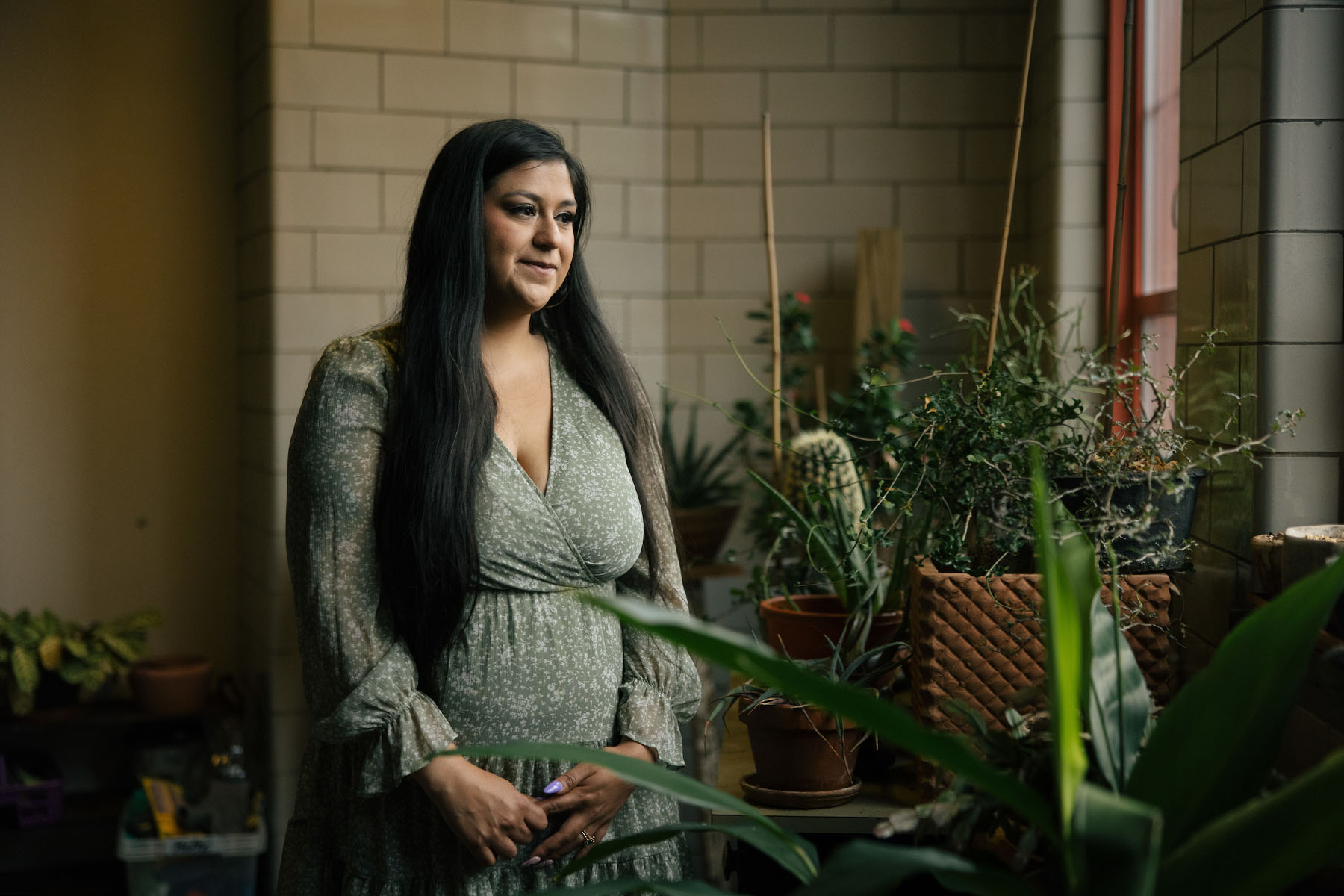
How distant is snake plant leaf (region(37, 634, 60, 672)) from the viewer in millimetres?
2822

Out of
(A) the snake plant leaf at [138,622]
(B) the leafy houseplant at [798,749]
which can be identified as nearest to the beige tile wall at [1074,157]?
(B) the leafy houseplant at [798,749]

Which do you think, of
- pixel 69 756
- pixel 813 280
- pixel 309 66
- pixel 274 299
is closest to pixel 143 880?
pixel 69 756

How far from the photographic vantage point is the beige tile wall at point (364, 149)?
2754 mm

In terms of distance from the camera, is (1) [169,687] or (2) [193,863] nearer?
(2) [193,863]

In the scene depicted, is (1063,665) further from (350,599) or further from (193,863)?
(193,863)

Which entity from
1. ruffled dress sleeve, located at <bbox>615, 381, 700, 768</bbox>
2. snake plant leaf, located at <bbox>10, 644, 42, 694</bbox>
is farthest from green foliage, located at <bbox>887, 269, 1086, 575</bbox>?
snake plant leaf, located at <bbox>10, 644, 42, 694</bbox>

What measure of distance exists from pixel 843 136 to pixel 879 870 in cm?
257

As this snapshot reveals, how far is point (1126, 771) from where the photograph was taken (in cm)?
77

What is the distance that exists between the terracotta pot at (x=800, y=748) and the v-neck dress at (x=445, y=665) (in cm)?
14

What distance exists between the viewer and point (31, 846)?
2793mm

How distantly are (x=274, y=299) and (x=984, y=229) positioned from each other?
1765 millimetres

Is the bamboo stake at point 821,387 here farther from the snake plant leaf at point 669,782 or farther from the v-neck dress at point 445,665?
the snake plant leaf at point 669,782

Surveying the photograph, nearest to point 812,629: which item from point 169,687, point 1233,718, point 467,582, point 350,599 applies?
point 467,582

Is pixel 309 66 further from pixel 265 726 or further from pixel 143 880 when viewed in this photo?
pixel 143 880
